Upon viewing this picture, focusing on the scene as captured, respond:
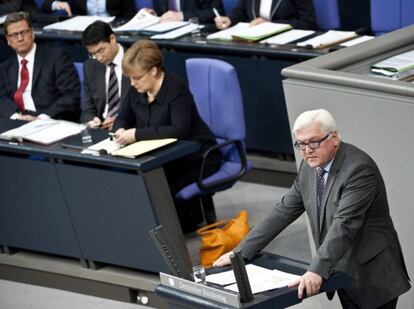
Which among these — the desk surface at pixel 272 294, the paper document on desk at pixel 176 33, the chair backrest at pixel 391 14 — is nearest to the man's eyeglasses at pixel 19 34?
the paper document on desk at pixel 176 33

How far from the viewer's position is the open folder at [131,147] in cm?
628

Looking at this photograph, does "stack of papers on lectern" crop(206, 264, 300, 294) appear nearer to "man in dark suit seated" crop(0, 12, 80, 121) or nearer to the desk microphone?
the desk microphone

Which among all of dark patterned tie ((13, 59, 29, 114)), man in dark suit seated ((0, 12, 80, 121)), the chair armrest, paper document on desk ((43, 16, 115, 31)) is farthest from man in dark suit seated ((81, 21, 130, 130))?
paper document on desk ((43, 16, 115, 31))

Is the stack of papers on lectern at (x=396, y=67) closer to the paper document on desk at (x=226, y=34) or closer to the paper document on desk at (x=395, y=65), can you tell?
the paper document on desk at (x=395, y=65)

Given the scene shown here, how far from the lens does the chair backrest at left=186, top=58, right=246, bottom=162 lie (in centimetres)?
691

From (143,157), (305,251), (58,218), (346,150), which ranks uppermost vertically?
(346,150)

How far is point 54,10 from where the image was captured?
1034 centimetres

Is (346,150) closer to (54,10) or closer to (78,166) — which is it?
(78,166)

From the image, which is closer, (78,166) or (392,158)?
(392,158)

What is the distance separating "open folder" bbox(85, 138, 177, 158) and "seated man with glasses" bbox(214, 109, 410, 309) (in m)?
1.68

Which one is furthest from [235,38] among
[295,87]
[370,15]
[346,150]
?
[346,150]

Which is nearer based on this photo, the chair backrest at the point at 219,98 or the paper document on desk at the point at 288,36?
the chair backrest at the point at 219,98

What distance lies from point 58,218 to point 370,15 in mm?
Answer: 3260

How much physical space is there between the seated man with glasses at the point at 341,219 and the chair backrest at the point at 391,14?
12.1 feet
